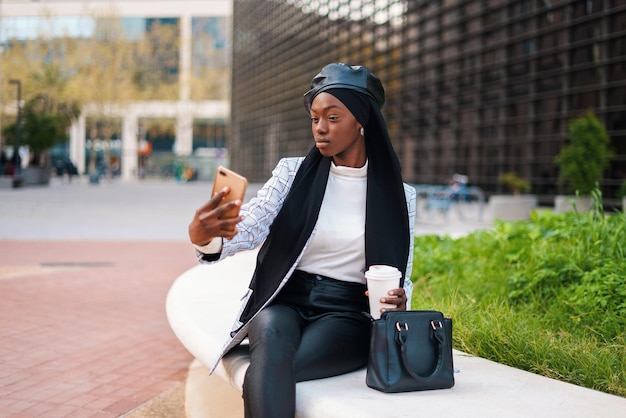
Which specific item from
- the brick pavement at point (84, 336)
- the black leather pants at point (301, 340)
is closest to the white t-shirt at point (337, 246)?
the black leather pants at point (301, 340)

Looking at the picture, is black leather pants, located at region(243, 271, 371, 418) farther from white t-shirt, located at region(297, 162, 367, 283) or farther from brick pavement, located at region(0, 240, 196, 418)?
brick pavement, located at region(0, 240, 196, 418)

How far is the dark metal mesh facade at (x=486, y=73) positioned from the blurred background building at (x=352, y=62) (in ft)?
0.17

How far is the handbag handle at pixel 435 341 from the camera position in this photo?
2.51 m

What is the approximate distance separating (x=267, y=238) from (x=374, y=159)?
1.82 feet

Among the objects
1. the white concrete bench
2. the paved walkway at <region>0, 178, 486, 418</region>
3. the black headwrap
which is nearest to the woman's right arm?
the black headwrap

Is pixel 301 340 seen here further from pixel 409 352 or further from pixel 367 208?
pixel 367 208

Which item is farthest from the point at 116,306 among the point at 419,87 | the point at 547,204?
the point at 419,87

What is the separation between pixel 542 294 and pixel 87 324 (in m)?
3.52

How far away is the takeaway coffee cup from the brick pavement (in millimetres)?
1829

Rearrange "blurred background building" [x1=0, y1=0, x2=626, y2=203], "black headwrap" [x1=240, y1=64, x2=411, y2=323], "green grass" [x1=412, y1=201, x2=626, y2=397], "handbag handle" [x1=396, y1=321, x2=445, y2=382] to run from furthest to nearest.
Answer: "blurred background building" [x1=0, y1=0, x2=626, y2=203] < "green grass" [x1=412, y1=201, x2=626, y2=397] < "black headwrap" [x1=240, y1=64, x2=411, y2=323] < "handbag handle" [x1=396, y1=321, x2=445, y2=382]

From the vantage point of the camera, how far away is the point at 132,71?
Answer: 49438 millimetres

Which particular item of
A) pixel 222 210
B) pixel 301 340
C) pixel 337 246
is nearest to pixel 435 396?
pixel 301 340

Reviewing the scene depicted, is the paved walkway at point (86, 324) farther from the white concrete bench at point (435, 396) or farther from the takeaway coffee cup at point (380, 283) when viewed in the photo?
the takeaway coffee cup at point (380, 283)

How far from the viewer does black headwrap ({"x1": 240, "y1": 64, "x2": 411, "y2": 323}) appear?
2.93m
